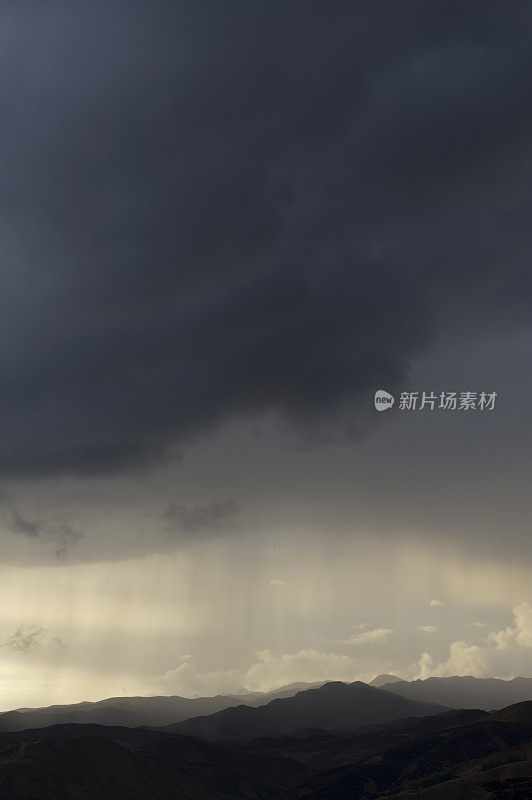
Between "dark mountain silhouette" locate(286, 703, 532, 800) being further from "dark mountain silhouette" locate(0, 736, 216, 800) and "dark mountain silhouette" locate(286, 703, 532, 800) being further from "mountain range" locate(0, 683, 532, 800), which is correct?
"dark mountain silhouette" locate(0, 736, 216, 800)

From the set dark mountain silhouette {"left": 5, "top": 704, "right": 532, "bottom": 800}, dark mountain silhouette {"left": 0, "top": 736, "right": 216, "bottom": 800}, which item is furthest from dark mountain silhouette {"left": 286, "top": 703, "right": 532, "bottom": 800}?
dark mountain silhouette {"left": 0, "top": 736, "right": 216, "bottom": 800}

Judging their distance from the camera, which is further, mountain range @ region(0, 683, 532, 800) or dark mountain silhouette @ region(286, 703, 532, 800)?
dark mountain silhouette @ region(286, 703, 532, 800)

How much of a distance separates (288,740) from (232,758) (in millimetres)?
45384

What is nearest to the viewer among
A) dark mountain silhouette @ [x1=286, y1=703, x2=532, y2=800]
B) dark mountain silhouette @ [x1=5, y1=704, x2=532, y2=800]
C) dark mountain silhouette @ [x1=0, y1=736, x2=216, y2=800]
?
dark mountain silhouette @ [x1=5, y1=704, x2=532, y2=800]

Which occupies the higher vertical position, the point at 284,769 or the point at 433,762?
the point at 433,762

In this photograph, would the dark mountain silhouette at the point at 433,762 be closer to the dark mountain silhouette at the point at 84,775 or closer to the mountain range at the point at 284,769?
the mountain range at the point at 284,769

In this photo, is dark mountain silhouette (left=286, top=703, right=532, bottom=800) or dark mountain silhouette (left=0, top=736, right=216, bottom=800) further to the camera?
dark mountain silhouette (left=286, top=703, right=532, bottom=800)

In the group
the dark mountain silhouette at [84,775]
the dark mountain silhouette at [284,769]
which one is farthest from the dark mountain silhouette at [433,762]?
the dark mountain silhouette at [84,775]

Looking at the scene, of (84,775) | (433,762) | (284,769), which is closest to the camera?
(84,775)

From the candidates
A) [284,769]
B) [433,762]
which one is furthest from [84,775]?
[433,762]

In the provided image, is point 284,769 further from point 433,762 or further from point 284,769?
point 433,762

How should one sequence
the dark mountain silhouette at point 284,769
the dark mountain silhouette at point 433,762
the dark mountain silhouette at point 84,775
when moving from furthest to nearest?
the dark mountain silhouette at point 433,762 < the dark mountain silhouette at point 84,775 < the dark mountain silhouette at point 284,769

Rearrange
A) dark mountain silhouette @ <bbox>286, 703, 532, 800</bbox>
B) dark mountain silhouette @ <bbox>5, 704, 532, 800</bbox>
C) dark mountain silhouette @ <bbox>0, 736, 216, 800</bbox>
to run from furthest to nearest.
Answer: dark mountain silhouette @ <bbox>286, 703, 532, 800</bbox>
dark mountain silhouette @ <bbox>0, 736, 216, 800</bbox>
dark mountain silhouette @ <bbox>5, 704, 532, 800</bbox>

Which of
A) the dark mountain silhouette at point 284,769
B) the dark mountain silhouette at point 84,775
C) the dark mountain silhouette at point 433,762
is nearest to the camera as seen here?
the dark mountain silhouette at point 284,769
